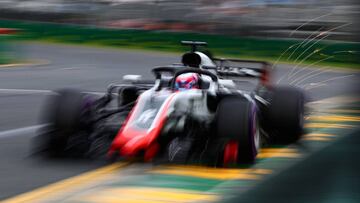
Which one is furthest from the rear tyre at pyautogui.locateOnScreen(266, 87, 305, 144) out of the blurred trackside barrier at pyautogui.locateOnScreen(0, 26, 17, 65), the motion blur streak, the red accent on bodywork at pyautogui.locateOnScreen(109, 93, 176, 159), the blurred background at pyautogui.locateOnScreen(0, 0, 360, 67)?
the blurred trackside barrier at pyautogui.locateOnScreen(0, 26, 17, 65)

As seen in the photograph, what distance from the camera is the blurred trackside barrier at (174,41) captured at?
21.5 metres

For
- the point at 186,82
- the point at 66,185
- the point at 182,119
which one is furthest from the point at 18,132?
the point at 66,185

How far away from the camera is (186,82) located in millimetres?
6992

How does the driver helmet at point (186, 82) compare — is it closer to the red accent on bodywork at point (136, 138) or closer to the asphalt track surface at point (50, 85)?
the red accent on bodywork at point (136, 138)

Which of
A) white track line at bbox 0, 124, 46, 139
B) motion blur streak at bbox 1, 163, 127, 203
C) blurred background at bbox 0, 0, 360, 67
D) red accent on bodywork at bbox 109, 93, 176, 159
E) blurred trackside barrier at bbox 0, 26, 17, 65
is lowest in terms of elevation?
motion blur streak at bbox 1, 163, 127, 203

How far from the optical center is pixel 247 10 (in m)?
25.2

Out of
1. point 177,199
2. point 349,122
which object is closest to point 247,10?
point 177,199

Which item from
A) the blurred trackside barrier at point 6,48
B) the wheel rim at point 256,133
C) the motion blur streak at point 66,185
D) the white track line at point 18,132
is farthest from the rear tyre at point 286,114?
the blurred trackside barrier at point 6,48

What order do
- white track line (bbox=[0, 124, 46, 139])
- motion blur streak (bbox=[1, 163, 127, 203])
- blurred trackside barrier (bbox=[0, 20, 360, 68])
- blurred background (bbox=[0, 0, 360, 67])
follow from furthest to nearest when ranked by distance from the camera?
blurred background (bbox=[0, 0, 360, 67]) → blurred trackside barrier (bbox=[0, 20, 360, 68]) → white track line (bbox=[0, 124, 46, 139]) → motion blur streak (bbox=[1, 163, 127, 203])

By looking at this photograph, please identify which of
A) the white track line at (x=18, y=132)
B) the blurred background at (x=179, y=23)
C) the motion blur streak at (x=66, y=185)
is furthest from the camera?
the blurred background at (x=179, y=23)

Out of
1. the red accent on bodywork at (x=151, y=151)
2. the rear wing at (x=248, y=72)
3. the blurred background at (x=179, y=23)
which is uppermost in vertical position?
the blurred background at (x=179, y=23)

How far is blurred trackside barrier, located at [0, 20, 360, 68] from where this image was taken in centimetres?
2145

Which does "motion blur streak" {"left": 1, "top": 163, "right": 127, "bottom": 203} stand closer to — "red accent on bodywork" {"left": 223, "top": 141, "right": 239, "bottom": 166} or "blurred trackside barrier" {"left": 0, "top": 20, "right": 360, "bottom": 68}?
"red accent on bodywork" {"left": 223, "top": 141, "right": 239, "bottom": 166}

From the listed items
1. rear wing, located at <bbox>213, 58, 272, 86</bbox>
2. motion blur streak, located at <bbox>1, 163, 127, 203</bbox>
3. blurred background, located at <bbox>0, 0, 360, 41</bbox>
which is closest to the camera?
motion blur streak, located at <bbox>1, 163, 127, 203</bbox>
